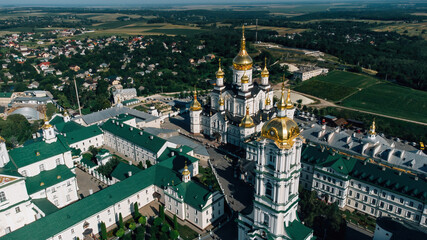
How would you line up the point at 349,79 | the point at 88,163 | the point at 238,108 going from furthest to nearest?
the point at 349,79
the point at 238,108
the point at 88,163

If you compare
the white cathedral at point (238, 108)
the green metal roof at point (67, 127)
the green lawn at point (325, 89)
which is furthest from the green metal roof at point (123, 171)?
the green lawn at point (325, 89)

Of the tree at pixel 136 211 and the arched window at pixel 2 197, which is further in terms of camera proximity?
the tree at pixel 136 211

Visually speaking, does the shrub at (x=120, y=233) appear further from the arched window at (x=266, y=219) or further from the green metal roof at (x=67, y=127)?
the green metal roof at (x=67, y=127)

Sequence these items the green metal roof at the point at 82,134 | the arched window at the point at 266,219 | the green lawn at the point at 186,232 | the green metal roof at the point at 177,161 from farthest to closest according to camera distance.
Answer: the green metal roof at the point at 82,134, the green metal roof at the point at 177,161, the green lawn at the point at 186,232, the arched window at the point at 266,219

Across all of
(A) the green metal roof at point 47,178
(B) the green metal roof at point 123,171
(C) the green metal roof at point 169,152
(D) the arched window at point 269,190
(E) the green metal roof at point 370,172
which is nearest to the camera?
(D) the arched window at point 269,190

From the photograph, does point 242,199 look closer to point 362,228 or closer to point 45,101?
point 362,228

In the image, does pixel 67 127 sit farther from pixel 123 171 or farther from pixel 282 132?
pixel 282 132

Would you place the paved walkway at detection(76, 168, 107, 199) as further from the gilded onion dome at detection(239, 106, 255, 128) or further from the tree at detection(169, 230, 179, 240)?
the gilded onion dome at detection(239, 106, 255, 128)

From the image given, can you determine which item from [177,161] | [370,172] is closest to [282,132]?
[370,172]
